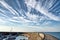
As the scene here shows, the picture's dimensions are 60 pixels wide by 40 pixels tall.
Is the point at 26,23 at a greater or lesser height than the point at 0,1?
lesser

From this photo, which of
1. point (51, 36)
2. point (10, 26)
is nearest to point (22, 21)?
point (10, 26)

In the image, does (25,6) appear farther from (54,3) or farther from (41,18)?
(54,3)

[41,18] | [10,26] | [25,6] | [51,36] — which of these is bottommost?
[51,36]

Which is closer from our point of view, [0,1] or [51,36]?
[0,1]

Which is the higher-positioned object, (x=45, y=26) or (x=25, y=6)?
(x=25, y=6)

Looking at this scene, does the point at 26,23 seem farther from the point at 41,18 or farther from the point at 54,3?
the point at 54,3

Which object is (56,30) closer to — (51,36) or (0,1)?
(51,36)

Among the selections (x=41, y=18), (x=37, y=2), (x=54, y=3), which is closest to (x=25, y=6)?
(x=37, y=2)

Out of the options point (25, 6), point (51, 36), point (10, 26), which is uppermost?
point (25, 6)

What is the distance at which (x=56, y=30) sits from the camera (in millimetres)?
1887

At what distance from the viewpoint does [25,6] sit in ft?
5.89

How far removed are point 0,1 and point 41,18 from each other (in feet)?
2.29

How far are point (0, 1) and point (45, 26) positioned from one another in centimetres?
82

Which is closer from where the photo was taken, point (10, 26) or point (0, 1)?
point (0, 1)
